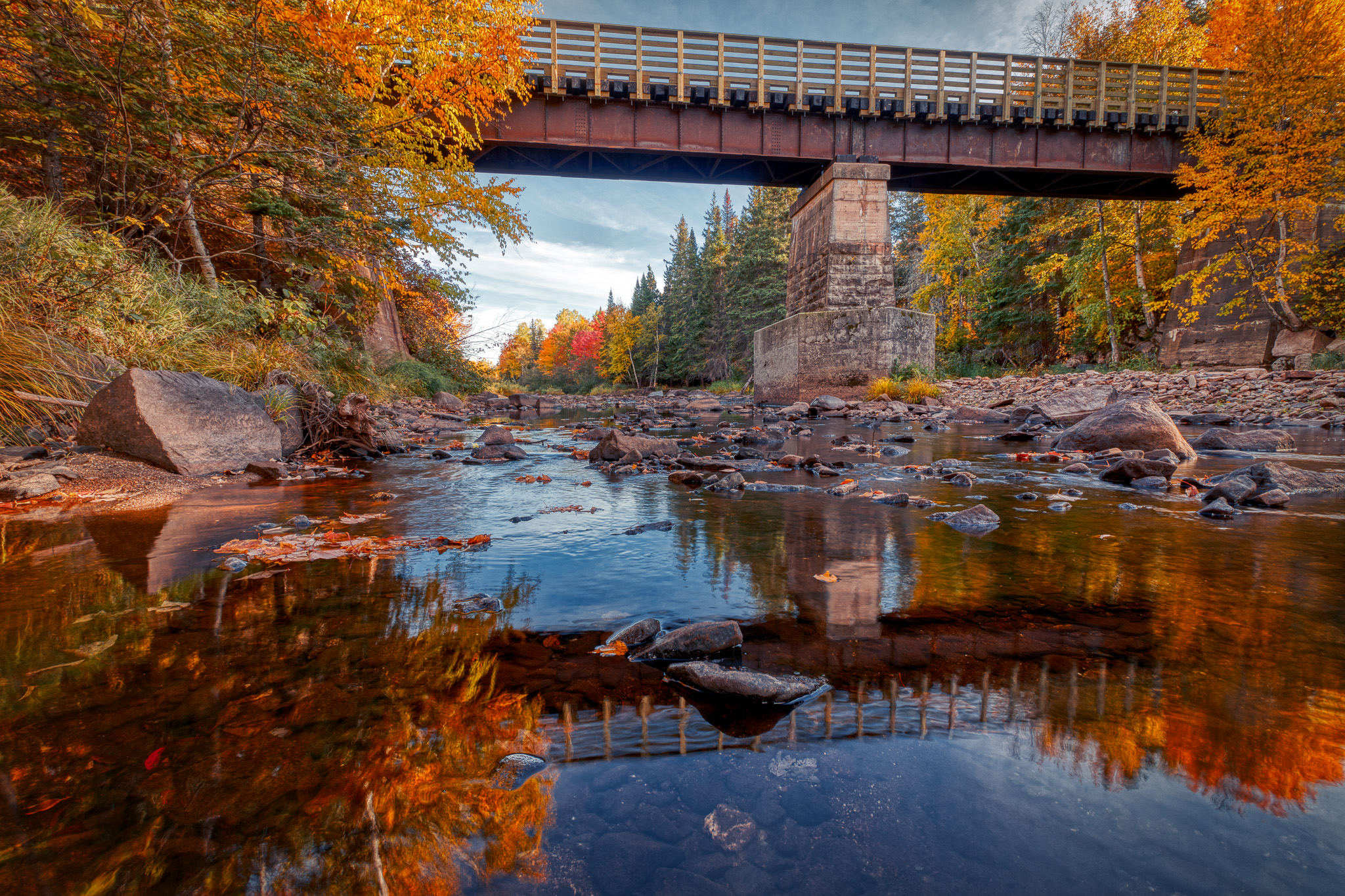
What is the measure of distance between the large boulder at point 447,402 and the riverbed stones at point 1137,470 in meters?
14.1

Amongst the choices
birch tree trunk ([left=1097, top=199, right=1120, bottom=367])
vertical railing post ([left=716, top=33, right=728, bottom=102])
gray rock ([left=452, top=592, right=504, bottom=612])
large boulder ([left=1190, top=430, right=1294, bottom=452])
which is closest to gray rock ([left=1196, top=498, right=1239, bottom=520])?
large boulder ([left=1190, top=430, right=1294, bottom=452])

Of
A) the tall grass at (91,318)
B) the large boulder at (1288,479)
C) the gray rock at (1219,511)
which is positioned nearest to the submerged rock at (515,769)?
the gray rock at (1219,511)

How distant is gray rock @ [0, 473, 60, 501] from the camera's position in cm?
363

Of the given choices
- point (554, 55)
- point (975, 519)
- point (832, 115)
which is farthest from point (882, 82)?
point (975, 519)

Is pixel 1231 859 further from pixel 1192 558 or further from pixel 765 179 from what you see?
pixel 765 179

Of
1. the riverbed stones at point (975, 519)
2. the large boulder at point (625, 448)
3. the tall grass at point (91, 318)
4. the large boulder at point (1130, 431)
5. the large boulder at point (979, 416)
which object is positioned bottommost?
the riverbed stones at point (975, 519)

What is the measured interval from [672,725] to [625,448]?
4.76 m

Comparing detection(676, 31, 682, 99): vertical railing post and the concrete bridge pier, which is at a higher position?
detection(676, 31, 682, 99): vertical railing post

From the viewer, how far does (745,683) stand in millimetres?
1461

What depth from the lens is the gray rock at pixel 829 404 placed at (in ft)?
44.7

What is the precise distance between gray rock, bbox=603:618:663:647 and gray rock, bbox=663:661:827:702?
10.2 inches

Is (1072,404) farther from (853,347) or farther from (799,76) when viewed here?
(799,76)

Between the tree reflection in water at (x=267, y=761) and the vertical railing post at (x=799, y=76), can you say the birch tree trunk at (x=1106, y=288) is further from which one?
the tree reflection in water at (x=267, y=761)

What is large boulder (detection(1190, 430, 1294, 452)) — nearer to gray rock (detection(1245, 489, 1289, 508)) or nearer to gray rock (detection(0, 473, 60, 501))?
gray rock (detection(1245, 489, 1289, 508))
